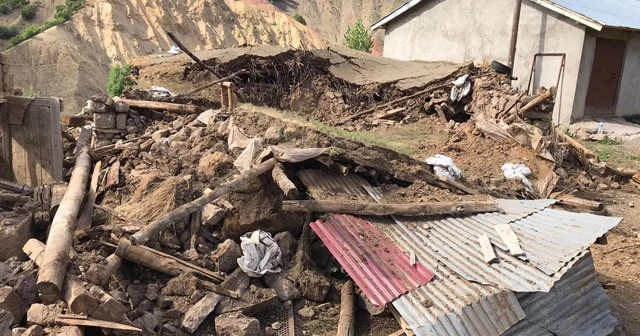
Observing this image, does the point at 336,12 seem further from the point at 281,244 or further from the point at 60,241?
the point at 60,241

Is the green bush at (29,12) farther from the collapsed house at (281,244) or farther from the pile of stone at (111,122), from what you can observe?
the collapsed house at (281,244)

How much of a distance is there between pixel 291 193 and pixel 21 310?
2.58 m

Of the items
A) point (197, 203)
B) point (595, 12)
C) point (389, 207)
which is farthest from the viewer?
point (595, 12)

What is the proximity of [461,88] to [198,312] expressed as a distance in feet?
36.3

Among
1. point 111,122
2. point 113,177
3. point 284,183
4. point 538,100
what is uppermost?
point 538,100

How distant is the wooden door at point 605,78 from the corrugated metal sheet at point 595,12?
2.20 feet

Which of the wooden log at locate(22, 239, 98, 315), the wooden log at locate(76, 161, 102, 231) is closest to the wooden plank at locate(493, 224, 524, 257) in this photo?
the wooden log at locate(22, 239, 98, 315)

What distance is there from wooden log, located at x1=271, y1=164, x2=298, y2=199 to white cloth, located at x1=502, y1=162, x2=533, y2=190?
479 centimetres

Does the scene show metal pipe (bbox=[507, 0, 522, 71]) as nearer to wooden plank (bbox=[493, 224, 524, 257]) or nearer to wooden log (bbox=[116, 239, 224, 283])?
wooden plank (bbox=[493, 224, 524, 257])

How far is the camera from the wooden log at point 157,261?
4.54 metres

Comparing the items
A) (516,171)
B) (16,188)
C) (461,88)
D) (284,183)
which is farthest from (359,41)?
(284,183)

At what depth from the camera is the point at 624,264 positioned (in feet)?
22.0

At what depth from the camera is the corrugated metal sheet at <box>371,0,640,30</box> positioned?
534 inches

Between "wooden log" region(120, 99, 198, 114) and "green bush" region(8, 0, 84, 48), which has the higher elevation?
"green bush" region(8, 0, 84, 48)
